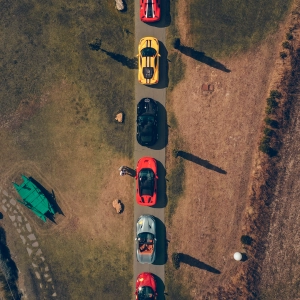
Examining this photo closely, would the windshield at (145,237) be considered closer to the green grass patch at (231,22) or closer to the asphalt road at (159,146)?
the asphalt road at (159,146)

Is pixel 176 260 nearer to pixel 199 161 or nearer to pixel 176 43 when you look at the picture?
pixel 199 161

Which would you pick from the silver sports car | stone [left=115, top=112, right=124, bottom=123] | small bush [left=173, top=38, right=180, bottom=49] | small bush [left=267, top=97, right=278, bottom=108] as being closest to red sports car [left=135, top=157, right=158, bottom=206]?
the silver sports car

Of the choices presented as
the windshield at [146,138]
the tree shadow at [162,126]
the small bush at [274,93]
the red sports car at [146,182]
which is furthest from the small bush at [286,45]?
the red sports car at [146,182]

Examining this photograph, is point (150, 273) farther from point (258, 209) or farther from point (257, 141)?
point (257, 141)

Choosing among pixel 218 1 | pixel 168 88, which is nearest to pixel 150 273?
pixel 168 88

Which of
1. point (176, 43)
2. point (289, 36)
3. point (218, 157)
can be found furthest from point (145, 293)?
point (289, 36)

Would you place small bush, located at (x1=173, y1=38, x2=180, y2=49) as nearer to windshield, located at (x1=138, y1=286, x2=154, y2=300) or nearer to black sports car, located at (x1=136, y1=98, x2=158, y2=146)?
black sports car, located at (x1=136, y1=98, x2=158, y2=146)
